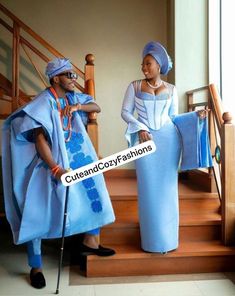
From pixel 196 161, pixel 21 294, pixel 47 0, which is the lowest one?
pixel 21 294

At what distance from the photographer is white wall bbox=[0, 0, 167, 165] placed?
15.9 ft

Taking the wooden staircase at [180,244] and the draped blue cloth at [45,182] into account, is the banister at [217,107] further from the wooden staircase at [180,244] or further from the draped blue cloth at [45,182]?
the draped blue cloth at [45,182]

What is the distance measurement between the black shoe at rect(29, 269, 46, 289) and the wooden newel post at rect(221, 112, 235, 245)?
4.64 ft

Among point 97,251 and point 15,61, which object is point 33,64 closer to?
point 15,61

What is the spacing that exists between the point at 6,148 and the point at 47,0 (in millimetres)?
2742

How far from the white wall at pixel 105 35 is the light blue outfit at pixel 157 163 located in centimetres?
206

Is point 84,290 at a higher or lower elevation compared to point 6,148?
lower

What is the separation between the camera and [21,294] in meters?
2.64

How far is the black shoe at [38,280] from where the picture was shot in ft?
8.93

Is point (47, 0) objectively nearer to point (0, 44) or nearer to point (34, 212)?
point (0, 44)

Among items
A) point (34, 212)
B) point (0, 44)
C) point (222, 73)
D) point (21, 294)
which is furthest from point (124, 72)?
point (21, 294)

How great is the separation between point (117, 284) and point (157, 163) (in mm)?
887

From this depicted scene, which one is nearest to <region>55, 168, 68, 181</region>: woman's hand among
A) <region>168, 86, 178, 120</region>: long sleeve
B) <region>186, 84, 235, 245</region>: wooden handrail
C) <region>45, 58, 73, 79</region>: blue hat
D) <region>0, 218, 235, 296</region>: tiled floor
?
<region>45, 58, 73, 79</region>: blue hat

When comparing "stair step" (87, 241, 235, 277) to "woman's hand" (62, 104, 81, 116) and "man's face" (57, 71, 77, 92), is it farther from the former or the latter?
"man's face" (57, 71, 77, 92)
